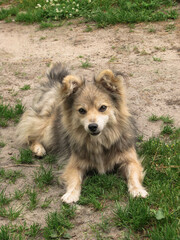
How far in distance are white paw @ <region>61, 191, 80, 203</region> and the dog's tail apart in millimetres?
2505

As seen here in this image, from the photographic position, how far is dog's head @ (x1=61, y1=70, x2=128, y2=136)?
428 centimetres

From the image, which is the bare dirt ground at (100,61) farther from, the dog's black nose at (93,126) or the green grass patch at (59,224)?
the dog's black nose at (93,126)

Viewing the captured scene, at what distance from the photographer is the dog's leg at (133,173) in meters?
4.00

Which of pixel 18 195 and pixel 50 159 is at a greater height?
pixel 18 195

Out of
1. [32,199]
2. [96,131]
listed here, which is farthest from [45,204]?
[96,131]

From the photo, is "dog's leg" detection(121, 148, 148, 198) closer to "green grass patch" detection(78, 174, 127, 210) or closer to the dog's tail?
"green grass patch" detection(78, 174, 127, 210)

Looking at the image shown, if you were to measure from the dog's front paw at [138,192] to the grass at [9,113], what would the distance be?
2.93 m

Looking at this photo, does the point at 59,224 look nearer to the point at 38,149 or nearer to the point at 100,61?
the point at 38,149

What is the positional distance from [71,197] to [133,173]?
0.83 m

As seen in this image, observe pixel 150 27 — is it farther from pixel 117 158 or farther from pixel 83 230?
pixel 83 230

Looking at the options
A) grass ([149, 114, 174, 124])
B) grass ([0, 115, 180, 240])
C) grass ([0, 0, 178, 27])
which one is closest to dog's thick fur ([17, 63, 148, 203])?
grass ([0, 115, 180, 240])

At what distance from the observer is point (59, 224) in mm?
3656

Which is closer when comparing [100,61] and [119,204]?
[119,204]

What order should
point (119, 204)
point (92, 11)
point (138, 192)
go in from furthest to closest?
point (92, 11) → point (138, 192) → point (119, 204)
